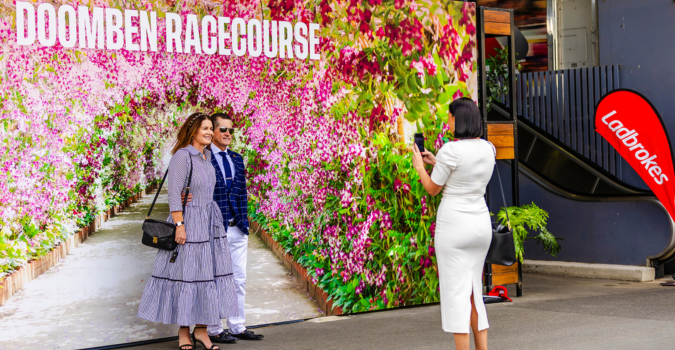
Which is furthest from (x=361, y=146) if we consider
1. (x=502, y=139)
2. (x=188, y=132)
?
(x=188, y=132)

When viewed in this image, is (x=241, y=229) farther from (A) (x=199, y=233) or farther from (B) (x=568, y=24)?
(B) (x=568, y=24)

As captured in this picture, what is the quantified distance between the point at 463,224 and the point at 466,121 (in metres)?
0.50

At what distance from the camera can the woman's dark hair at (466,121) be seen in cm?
301

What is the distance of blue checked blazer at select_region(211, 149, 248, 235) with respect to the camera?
397 centimetres

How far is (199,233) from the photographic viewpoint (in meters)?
3.68

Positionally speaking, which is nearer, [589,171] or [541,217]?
[541,217]

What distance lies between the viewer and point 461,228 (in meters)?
2.95

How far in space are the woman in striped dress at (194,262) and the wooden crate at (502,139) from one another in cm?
279

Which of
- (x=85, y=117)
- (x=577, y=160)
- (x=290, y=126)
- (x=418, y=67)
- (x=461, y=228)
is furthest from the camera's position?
(x=577, y=160)

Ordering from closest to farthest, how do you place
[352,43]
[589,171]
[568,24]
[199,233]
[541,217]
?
[199,233]
[352,43]
[541,217]
[589,171]
[568,24]

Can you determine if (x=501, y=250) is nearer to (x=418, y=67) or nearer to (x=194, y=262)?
(x=194, y=262)

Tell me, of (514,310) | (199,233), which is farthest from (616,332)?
(199,233)

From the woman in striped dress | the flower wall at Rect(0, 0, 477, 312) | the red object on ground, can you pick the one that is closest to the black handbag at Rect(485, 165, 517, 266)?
the woman in striped dress

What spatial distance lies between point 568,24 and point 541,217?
17.6ft
